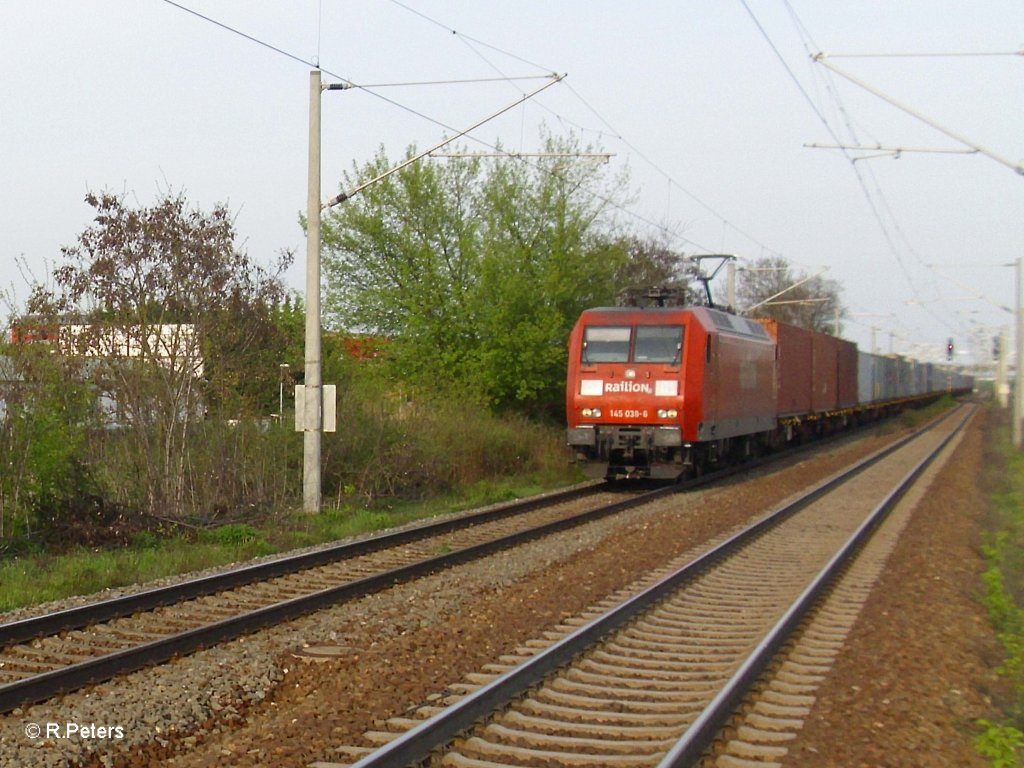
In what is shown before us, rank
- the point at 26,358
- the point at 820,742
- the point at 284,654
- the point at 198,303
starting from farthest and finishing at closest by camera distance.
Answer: the point at 198,303 < the point at 26,358 < the point at 284,654 < the point at 820,742

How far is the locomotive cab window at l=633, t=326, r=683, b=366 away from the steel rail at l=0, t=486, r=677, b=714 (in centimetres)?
677

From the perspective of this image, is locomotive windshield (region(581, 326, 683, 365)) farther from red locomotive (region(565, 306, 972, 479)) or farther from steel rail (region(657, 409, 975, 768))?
steel rail (region(657, 409, 975, 768))

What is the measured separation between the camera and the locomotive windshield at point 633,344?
765 inches

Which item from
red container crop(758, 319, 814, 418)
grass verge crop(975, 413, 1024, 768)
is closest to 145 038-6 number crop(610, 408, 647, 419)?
grass verge crop(975, 413, 1024, 768)

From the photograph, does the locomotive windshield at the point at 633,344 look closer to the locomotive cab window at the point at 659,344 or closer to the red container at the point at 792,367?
the locomotive cab window at the point at 659,344

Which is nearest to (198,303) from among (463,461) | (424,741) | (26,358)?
(26,358)

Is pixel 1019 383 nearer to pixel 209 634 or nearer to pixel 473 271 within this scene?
pixel 473 271

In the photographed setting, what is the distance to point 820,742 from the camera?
6.06 metres

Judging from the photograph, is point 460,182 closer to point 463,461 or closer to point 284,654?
point 463,461

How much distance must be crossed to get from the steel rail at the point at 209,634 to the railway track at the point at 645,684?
6.68ft

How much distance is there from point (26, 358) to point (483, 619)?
6.42m

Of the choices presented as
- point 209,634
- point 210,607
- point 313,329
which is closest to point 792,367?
point 313,329

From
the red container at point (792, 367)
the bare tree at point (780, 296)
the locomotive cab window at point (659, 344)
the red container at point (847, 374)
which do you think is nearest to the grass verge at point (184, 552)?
the locomotive cab window at point (659, 344)

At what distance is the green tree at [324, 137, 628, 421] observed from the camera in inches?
1006
